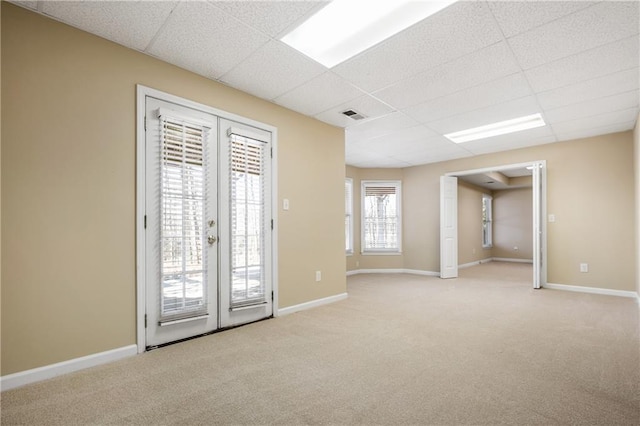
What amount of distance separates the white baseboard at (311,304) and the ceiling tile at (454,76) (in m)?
2.57

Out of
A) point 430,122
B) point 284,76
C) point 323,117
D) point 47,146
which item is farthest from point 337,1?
point 430,122

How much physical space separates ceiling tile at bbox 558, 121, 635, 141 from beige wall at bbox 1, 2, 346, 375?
5.37 meters

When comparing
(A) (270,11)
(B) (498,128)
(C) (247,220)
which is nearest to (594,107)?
(B) (498,128)

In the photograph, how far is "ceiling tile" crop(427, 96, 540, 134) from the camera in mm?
3605

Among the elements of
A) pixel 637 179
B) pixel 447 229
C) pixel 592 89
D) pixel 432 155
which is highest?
pixel 592 89

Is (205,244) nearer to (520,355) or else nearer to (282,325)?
(282,325)

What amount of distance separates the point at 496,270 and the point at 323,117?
19.7 feet

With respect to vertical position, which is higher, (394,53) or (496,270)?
(394,53)

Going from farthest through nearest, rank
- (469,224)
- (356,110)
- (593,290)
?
1. (469,224)
2. (593,290)
3. (356,110)

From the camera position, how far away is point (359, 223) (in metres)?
7.24

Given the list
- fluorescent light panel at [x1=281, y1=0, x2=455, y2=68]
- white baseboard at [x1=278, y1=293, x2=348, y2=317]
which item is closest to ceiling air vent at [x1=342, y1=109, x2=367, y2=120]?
fluorescent light panel at [x1=281, y1=0, x2=455, y2=68]

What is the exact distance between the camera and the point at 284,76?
2965 mm

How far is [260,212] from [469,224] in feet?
22.7

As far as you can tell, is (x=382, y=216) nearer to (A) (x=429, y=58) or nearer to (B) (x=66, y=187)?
(A) (x=429, y=58)
